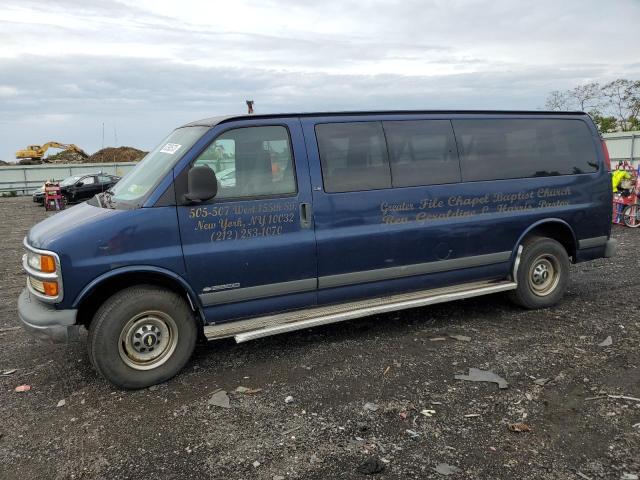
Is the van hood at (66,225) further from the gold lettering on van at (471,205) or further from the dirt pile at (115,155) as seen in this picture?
the dirt pile at (115,155)

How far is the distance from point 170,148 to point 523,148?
3.77 metres

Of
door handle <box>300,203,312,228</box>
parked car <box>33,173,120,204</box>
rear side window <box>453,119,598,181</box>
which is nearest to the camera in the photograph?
door handle <box>300,203,312,228</box>

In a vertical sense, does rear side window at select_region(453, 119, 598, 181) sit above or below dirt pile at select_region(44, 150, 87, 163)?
below

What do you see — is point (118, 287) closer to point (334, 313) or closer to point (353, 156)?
point (334, 313)

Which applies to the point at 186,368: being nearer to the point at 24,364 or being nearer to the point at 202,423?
the point at 202,423

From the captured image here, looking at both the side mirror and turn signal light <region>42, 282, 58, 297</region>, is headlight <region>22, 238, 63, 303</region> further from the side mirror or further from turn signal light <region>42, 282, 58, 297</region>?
the side mirror

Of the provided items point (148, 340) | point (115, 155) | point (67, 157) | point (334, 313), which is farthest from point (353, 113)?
point (67, 157)

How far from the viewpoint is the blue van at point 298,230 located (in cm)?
418

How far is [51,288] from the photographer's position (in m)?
4.04

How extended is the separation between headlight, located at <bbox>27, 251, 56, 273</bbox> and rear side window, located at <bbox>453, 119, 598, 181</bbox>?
3.90m

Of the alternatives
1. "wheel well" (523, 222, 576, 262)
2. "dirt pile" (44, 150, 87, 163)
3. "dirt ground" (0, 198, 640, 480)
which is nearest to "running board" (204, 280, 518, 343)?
"dirt ground" (0, 198, 640, 480)

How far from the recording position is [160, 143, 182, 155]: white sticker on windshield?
4.62 m

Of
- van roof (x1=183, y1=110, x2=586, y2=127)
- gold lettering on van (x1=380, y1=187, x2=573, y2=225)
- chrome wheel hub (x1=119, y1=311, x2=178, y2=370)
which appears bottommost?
chrome wheel hub (x1=119, y1=311, x2=178, y2=370)

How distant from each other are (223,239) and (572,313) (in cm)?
405
